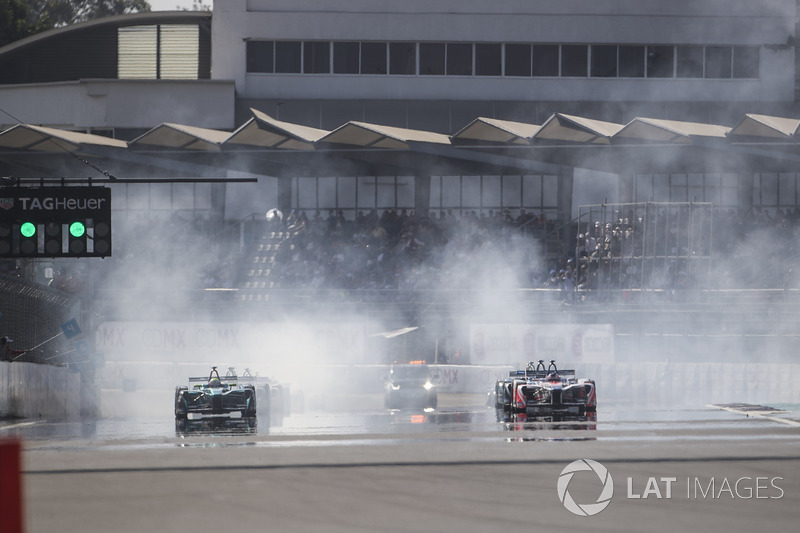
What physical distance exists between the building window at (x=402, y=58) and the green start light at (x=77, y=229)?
28.6m

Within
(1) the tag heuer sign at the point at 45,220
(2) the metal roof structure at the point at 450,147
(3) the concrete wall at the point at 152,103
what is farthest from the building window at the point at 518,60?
(1) the tag heuer sign at the point at 45,220

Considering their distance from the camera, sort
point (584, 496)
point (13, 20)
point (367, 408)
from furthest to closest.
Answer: point (13, 20) < point (367, 408) < point (584, 496)

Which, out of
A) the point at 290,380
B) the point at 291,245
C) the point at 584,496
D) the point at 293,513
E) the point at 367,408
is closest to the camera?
the point at 293,513

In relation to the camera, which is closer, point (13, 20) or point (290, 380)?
point (290, 380)

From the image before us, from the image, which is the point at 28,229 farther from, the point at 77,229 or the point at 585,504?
the point at 585,504

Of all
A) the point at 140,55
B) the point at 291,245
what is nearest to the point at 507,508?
the point at 291,245

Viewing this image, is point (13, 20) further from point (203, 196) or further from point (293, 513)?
point (293, 513)

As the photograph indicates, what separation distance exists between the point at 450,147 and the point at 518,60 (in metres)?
9.22

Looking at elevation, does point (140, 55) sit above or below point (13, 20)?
below

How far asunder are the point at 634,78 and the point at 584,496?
118 feet

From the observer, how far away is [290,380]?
33.3 metres

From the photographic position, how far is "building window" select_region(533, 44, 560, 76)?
44.6 metres

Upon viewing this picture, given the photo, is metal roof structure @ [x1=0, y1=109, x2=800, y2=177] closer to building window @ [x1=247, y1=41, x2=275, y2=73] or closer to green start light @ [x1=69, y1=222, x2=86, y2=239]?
building window @ [x1=247, y1=41, x2=275, y2=73]

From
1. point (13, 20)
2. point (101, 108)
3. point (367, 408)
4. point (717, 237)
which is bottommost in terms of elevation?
point (367, 408)
